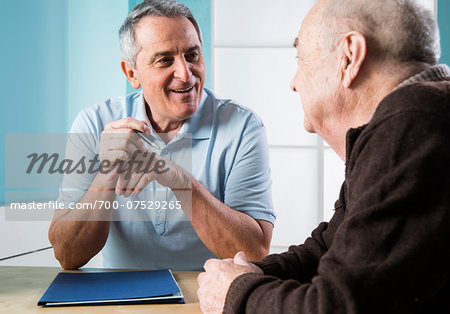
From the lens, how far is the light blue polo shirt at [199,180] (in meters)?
1.67

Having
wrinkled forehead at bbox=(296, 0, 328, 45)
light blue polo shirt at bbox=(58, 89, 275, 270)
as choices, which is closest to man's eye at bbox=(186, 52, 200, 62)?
→ light blue polo shirt at bbox=(58, 89, 275, 270)

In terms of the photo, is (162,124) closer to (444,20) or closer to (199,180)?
(199,180)

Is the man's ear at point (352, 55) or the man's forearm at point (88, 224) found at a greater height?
the man's ear at point (352, 55)

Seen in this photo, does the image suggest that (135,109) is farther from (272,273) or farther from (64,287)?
(272,273)

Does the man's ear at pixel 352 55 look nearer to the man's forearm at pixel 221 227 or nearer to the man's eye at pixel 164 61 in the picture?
the man's forearm at pixel 221 227

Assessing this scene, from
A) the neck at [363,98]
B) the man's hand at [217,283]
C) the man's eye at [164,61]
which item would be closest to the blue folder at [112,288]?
the man's hand at [217,283]

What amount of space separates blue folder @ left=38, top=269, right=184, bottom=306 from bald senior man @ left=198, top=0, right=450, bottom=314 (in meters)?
0.18

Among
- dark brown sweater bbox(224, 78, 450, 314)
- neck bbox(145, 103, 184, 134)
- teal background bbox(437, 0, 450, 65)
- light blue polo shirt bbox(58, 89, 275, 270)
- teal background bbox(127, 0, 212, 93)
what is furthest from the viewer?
teal background bbox(127, 0, 212, 93)

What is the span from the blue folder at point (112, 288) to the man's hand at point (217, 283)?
0.13m

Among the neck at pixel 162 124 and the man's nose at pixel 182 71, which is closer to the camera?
the man's nose at pixel 182 71

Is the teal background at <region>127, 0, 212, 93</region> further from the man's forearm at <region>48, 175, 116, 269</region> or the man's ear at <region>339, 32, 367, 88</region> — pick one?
the man's ear at <region>339, 32, 367, 88</region>

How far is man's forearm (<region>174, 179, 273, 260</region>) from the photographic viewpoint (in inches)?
60.8

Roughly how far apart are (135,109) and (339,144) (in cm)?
101

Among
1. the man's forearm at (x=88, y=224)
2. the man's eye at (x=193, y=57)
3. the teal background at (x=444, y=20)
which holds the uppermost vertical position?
the teal background at (x=444, y=20)
